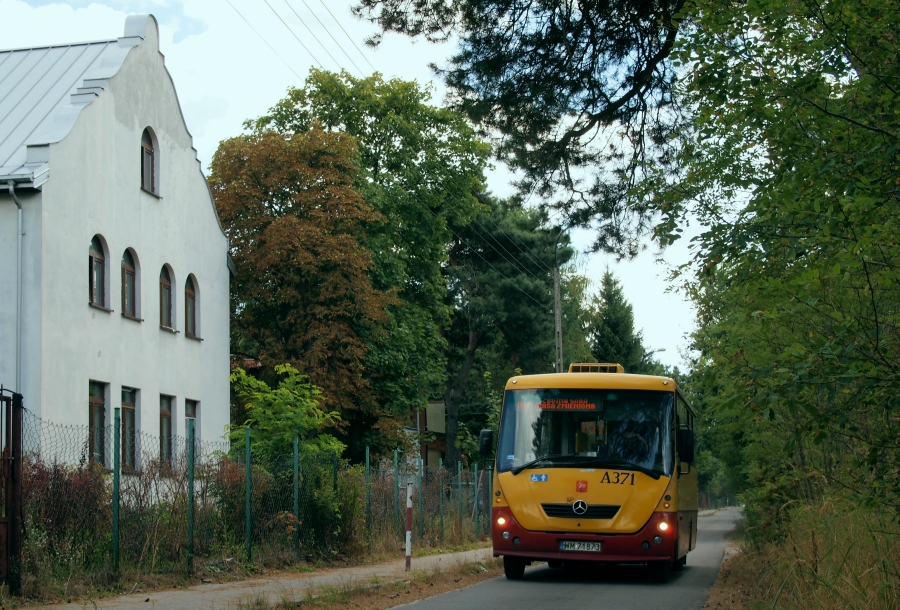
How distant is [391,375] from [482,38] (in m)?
25.7

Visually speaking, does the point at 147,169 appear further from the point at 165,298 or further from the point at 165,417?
the point at 165,417

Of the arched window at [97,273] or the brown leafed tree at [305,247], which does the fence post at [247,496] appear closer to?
the arched window at [97,273]

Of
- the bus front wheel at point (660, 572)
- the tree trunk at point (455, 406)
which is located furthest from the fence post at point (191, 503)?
the tree trunk at point (455, 406)

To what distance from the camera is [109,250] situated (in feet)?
74.3

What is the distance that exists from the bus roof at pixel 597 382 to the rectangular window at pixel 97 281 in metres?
10.8

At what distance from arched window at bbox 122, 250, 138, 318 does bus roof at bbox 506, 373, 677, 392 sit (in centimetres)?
1166

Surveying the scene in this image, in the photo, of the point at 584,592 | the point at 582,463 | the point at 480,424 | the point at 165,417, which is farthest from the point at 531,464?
the point at 480,424

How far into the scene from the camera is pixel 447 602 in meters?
11.9

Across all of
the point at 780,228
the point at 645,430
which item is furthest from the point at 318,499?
the point at 780,228

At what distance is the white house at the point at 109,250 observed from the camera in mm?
20000

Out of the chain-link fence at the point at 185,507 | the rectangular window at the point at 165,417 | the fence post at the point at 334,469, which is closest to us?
the chain-link fence at the point at 185,507

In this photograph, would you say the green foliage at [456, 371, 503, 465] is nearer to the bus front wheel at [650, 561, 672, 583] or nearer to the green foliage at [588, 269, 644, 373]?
the green foliage at [588, 269, 644, 373]

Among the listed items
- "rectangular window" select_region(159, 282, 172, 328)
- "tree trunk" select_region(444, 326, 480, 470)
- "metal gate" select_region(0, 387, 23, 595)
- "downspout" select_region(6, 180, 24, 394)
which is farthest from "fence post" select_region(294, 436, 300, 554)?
"tree trunk" select_region(444, 326, 480, 470)

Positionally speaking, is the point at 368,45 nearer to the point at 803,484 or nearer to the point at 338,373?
the point at 803,484
